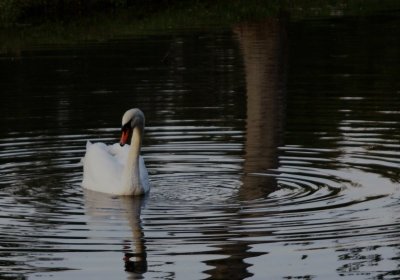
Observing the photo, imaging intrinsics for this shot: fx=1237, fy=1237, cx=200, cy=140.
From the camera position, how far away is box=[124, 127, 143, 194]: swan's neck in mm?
14812

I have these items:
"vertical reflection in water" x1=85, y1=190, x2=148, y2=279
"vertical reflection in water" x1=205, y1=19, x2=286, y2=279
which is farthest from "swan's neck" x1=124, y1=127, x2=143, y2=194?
"vertical reflection in water" x1=205, y1=19, x2=286, y2=279

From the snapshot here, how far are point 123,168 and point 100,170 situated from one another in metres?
0.56

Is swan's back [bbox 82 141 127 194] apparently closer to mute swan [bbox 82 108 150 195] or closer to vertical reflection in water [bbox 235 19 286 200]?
mute swan [bbox 82 108 150 195]

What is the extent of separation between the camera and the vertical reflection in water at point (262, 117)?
15.2 meters

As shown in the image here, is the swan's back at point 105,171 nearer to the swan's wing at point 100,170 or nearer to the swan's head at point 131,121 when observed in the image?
the swan's wing at point 100,170

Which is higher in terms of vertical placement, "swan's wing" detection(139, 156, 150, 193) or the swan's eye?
the swan's eye

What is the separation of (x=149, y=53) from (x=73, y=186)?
→ 17.8 metres

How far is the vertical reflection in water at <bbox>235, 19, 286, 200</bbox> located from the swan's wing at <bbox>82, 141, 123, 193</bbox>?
1639 mm

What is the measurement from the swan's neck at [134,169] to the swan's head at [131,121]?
74 mm

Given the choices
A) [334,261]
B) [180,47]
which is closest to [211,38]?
[180,47]

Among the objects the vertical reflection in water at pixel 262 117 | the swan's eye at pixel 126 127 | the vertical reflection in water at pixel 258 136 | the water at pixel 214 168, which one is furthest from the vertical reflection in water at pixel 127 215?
the vertical reflection in water at pixel 262 117

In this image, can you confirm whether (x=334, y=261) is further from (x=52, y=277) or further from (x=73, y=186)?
(x=73, y=186)

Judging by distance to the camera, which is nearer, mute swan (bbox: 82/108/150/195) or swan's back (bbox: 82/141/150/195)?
mute swan (bbox: 82/108/150/195)

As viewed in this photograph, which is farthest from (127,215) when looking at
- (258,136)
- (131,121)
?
(258,136)
